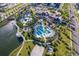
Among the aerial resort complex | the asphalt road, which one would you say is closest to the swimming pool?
the aerial resort complex

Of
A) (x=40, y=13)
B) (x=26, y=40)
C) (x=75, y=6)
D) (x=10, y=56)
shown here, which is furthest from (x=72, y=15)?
(x=10, y=56)

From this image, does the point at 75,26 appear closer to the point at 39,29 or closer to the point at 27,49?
the point at 39,29

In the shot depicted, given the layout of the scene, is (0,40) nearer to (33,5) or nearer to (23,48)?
(23,48)

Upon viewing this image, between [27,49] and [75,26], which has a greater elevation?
[75,26]

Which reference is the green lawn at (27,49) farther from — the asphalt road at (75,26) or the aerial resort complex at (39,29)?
the asphalt road at (75,26)

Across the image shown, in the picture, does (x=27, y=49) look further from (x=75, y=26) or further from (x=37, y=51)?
(x=75, y=26)

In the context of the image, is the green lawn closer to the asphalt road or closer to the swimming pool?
A: the swimming pool

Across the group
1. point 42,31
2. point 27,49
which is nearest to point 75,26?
point 42,31

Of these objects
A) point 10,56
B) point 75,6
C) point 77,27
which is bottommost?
point 10,56

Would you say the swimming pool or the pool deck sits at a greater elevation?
the swimming pool
